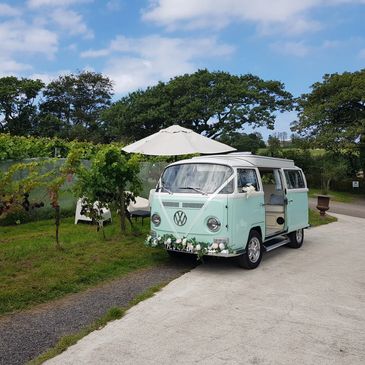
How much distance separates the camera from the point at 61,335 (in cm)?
425

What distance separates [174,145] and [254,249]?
13.2 ft

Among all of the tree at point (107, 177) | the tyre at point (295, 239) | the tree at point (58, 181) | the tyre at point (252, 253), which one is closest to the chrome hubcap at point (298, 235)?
the tyre at point (295, 239)

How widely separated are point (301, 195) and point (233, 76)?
93.8 ft

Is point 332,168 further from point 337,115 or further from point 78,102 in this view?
point 78,102

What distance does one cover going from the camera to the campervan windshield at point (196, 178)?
22.7 ft

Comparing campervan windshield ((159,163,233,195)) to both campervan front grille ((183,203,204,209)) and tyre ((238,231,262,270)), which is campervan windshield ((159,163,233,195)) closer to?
campervan front grille ((183,203,204,209))

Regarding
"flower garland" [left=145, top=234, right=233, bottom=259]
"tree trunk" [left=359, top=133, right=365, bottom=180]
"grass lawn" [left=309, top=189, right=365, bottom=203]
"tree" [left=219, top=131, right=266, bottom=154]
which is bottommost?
"grass lawn" [left=309, top=189, right=365, bottom=203]

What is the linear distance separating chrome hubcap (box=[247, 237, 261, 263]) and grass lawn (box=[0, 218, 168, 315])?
1665 millimetres

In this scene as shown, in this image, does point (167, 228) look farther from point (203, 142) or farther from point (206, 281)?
point (203, 142)

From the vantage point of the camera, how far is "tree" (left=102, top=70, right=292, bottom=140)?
34344mm

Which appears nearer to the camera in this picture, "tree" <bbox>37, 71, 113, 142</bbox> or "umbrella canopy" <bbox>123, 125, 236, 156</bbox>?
"umbrella canopy" <bbox>123, 125, 236, 156</bbox>

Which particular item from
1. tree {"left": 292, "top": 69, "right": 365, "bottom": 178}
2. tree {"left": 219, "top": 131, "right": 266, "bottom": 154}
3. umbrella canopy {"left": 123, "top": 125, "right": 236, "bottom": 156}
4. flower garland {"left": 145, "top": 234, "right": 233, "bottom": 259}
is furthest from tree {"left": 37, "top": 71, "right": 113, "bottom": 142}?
flower garland {"left": 145, "top": 234, "right": 233, "bottom": 259}

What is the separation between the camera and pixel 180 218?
6961mm

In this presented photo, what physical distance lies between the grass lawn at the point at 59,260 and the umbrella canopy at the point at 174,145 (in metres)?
2.07
